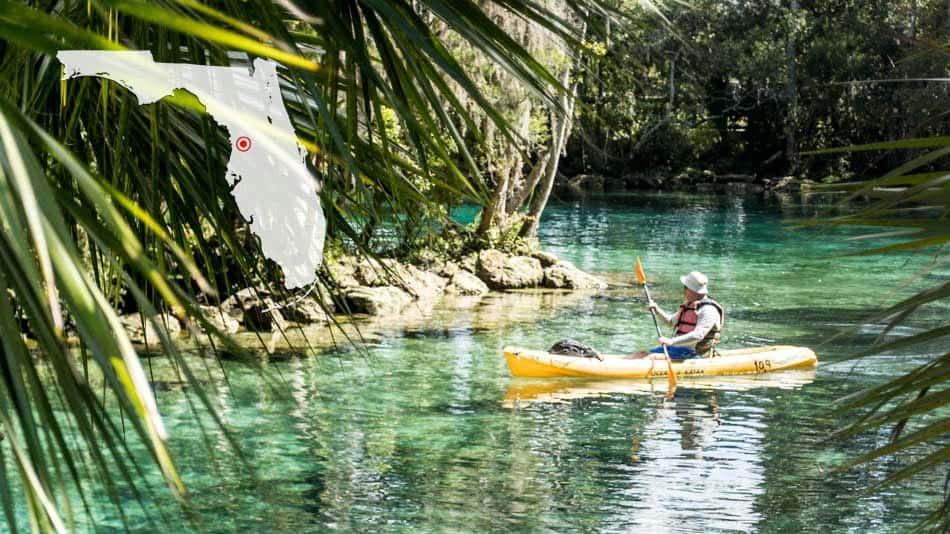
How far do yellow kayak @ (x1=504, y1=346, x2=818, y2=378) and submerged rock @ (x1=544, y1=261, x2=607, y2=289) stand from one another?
247 inches

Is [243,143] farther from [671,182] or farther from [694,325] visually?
[671,182]

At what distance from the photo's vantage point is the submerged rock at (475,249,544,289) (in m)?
17.7

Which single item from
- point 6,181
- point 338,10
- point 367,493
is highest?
point 338,10

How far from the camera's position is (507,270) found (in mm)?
17875

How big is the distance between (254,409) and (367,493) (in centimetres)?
258

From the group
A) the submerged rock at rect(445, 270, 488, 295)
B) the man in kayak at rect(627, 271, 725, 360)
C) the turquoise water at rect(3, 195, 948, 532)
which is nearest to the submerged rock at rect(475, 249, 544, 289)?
the submerged rock at rect(445, 270, 488, 295)

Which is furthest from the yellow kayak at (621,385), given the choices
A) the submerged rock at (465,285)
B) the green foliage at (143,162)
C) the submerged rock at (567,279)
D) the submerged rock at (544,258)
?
the green foliage at (143,162)

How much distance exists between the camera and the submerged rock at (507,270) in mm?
17672

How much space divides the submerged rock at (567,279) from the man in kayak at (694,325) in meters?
6.22

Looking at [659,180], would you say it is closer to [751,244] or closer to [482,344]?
[751,244]

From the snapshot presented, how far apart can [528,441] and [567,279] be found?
348 inches

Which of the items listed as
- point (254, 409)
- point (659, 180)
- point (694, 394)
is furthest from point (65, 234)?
point (659, 180)

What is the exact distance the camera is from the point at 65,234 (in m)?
0.71

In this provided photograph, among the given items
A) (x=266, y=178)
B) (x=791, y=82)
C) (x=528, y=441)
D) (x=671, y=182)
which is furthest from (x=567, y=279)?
(x=671, y=182)
